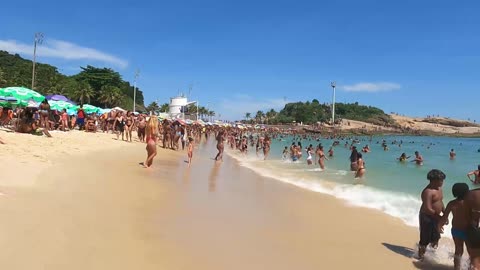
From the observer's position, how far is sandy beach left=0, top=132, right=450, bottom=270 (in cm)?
402

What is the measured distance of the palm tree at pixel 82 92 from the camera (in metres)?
57.2

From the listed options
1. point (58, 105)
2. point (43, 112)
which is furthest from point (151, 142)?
point (58, 105)

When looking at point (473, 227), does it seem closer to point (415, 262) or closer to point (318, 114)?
point (415, 262)

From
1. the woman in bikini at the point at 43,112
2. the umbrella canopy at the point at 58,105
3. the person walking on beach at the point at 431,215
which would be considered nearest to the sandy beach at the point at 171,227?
the person walking on beach at the point at 431,215

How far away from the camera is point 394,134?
122m

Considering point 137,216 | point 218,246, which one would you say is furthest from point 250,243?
point 137,216

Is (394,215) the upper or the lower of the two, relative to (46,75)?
lower

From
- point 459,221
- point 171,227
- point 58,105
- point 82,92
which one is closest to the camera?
point 459,221

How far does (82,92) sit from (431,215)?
58349 millimetres

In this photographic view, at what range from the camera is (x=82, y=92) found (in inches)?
2258

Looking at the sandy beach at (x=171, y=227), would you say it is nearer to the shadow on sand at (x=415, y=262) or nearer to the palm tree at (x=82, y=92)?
the shadow on sand at (x=415, y=262)

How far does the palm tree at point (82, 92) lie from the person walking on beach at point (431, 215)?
57296mm

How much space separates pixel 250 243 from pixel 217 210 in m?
1.72

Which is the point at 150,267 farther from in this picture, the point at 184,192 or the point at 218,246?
the point at 184,192
